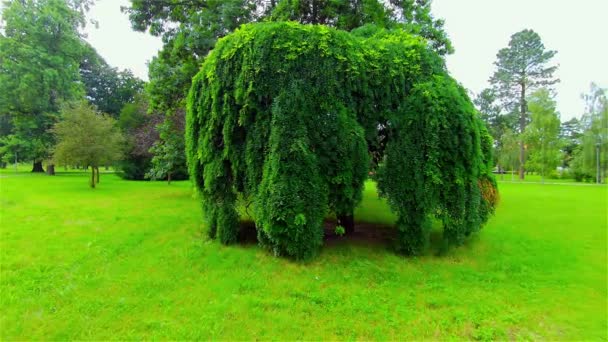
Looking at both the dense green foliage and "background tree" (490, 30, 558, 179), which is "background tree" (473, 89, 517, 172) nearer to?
"background tree" (490, 30, 558, 179)

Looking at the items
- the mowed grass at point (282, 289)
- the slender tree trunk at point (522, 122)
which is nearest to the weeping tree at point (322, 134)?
the mowed grass at point (282, 289)

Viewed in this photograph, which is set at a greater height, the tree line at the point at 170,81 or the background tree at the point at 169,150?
the tree line at the point at 170,81

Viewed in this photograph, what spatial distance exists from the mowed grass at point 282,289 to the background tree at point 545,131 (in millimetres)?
25540

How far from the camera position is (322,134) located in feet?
15.9

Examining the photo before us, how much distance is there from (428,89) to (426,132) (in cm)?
77

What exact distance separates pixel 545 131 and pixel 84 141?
3439cm

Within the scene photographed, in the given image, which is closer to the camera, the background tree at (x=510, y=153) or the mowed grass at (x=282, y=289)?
the mowed grass at (x=282, y=289)

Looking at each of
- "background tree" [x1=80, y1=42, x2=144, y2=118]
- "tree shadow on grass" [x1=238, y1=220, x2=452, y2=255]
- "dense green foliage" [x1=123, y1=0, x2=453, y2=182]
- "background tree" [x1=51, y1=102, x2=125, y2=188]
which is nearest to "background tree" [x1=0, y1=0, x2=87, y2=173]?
"background tree" [x1=80, y1=42, x2=144, y2=118]

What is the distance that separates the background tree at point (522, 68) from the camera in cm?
3497

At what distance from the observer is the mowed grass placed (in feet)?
11.1

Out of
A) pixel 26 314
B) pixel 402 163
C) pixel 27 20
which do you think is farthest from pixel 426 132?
pixel 27 20

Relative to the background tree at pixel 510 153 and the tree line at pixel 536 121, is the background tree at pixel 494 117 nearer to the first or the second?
the tree line at pixel 536 121

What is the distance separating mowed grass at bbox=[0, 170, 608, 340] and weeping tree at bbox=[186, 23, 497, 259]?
64 cm

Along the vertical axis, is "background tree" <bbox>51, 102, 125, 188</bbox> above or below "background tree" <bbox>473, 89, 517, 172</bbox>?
below
